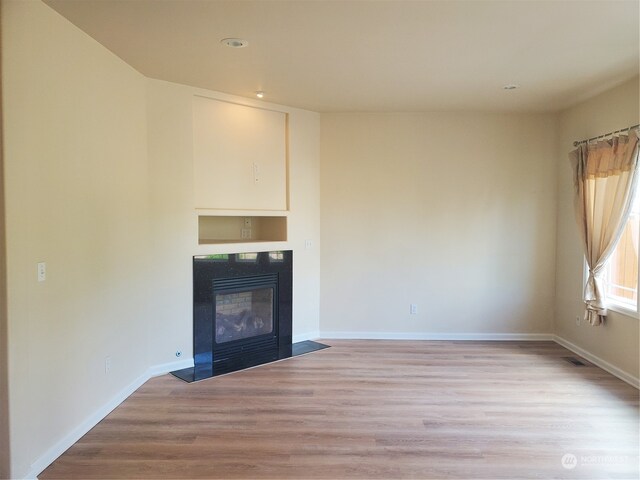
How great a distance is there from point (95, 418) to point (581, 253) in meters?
4.61

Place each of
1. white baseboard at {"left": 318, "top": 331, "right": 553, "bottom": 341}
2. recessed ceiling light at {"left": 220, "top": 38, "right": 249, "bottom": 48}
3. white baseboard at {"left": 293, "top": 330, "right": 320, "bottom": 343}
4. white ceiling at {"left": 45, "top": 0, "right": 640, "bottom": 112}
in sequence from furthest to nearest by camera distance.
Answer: white baseboard at {"left": 318, "top": 331, "right": 553, "bottom": 341}
white baseboard at {"left": 293, "top": 330, "right": 320, "bottom": 343}
recessed ceiling light at {"left": 220, "top": 38, "right": 249, "bottom": 48}
white ceiling at {"left": 45, "top": 0, "right": 640, "bottom": 112}

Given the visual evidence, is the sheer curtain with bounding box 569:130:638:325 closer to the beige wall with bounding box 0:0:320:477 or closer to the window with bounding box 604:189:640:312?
the window with bounding box 604:189:640:312

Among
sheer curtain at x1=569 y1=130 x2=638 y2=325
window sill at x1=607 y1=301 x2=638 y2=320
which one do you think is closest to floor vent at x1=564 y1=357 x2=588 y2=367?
sheer curtain at x1=569 y1=130 x2=638 y2=325

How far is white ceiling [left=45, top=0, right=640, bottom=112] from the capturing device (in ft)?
8.11

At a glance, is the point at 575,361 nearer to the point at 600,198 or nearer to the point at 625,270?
the point at 625,270

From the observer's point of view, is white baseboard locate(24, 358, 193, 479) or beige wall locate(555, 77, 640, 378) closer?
white baseboard locate(24, 358, 193, 479)

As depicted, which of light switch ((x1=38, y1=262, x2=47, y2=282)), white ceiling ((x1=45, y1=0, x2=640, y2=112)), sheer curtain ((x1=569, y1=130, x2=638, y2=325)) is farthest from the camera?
sheer curtain ((x1=569, y1=130, x2=638, y2=325))

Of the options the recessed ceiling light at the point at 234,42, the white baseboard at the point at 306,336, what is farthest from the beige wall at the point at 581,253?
the recessed ceiling light at the point at 234,42

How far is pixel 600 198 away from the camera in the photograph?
13.0 feet

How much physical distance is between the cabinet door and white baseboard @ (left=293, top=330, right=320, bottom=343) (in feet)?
4.82

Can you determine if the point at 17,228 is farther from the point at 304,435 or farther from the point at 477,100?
the point at 477,100

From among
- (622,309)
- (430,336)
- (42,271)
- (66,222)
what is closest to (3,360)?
(42,271)

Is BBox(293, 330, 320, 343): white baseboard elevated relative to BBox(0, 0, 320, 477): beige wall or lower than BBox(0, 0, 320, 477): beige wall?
lower

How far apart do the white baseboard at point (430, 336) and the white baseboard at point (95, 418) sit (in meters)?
1.82
